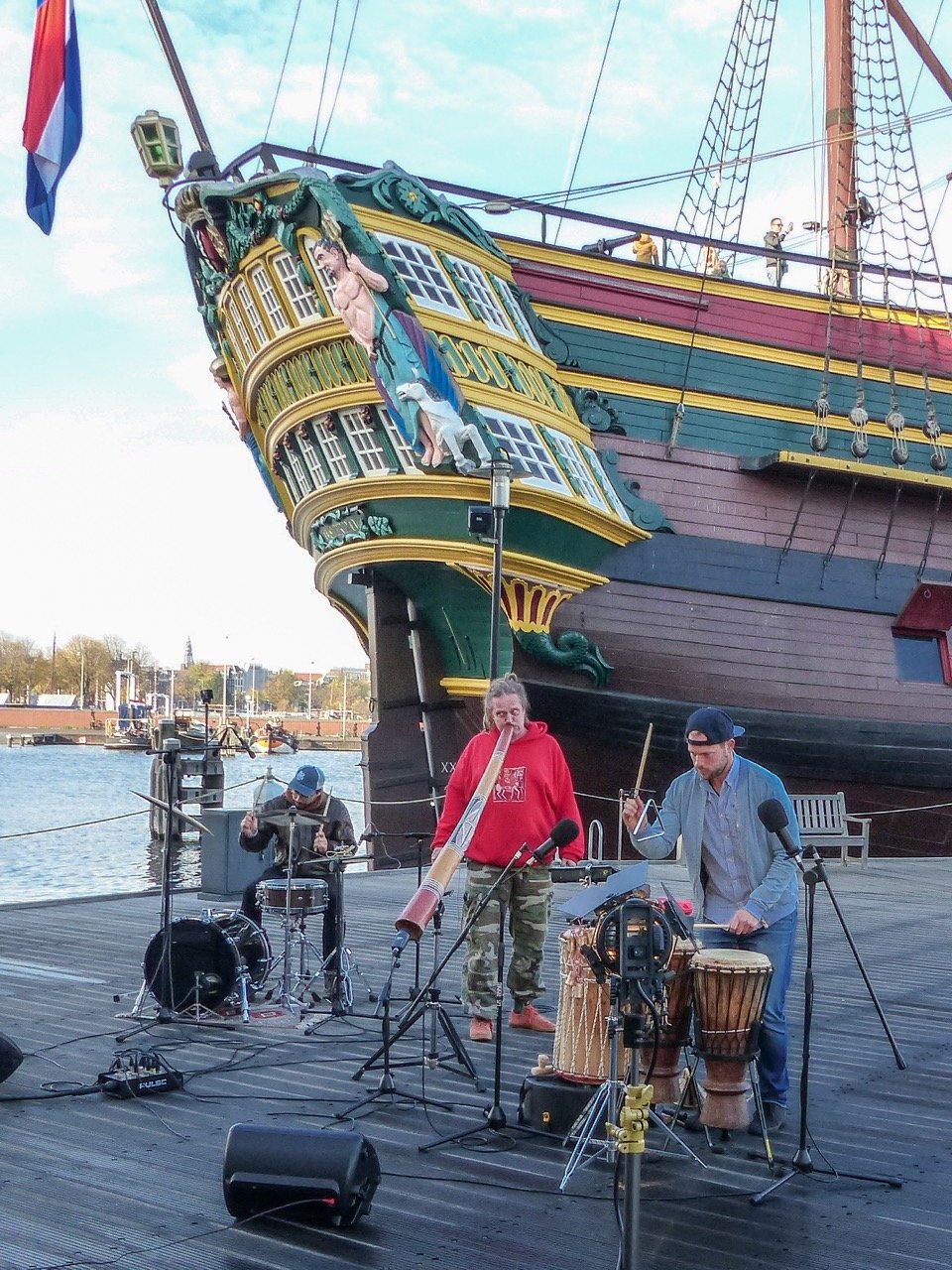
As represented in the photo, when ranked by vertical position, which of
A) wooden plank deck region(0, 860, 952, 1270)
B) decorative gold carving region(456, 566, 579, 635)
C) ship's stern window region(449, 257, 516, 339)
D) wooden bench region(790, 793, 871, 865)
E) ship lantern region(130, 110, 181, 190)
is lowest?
wooden plank deck region(0, 860, 952, 1270)

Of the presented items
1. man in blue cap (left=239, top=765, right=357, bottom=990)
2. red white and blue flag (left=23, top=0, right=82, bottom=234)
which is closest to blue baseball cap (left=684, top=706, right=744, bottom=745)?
man in blue cap (left=239, top=765, right=357, bottom=990)

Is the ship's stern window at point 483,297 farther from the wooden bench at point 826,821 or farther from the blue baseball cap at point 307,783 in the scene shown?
the blue baseball cap at point 307,783

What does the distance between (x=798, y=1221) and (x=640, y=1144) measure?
1118 mm

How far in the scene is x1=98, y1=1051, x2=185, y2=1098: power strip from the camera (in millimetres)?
5531

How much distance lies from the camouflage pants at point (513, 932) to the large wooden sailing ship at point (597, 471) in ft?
29.6

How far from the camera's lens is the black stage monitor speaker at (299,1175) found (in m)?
4.09

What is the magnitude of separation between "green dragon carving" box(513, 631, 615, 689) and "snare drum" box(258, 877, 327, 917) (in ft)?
28.5

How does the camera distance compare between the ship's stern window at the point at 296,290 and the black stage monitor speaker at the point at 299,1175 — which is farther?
the ship's stern window at the point at 296,290

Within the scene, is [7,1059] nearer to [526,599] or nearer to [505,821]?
[505,821]

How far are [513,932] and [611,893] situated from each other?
8.24 ft

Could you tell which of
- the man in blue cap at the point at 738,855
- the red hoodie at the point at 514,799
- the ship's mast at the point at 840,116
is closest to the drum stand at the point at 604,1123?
the man in blue cap at the point at 738,855

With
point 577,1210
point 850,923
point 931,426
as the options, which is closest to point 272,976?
point 577,1210

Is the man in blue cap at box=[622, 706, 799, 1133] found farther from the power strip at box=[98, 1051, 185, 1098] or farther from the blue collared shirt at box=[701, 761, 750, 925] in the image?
the power strip at box=[98, 1051, 185, 1098]

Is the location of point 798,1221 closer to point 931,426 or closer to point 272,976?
point 272,976
